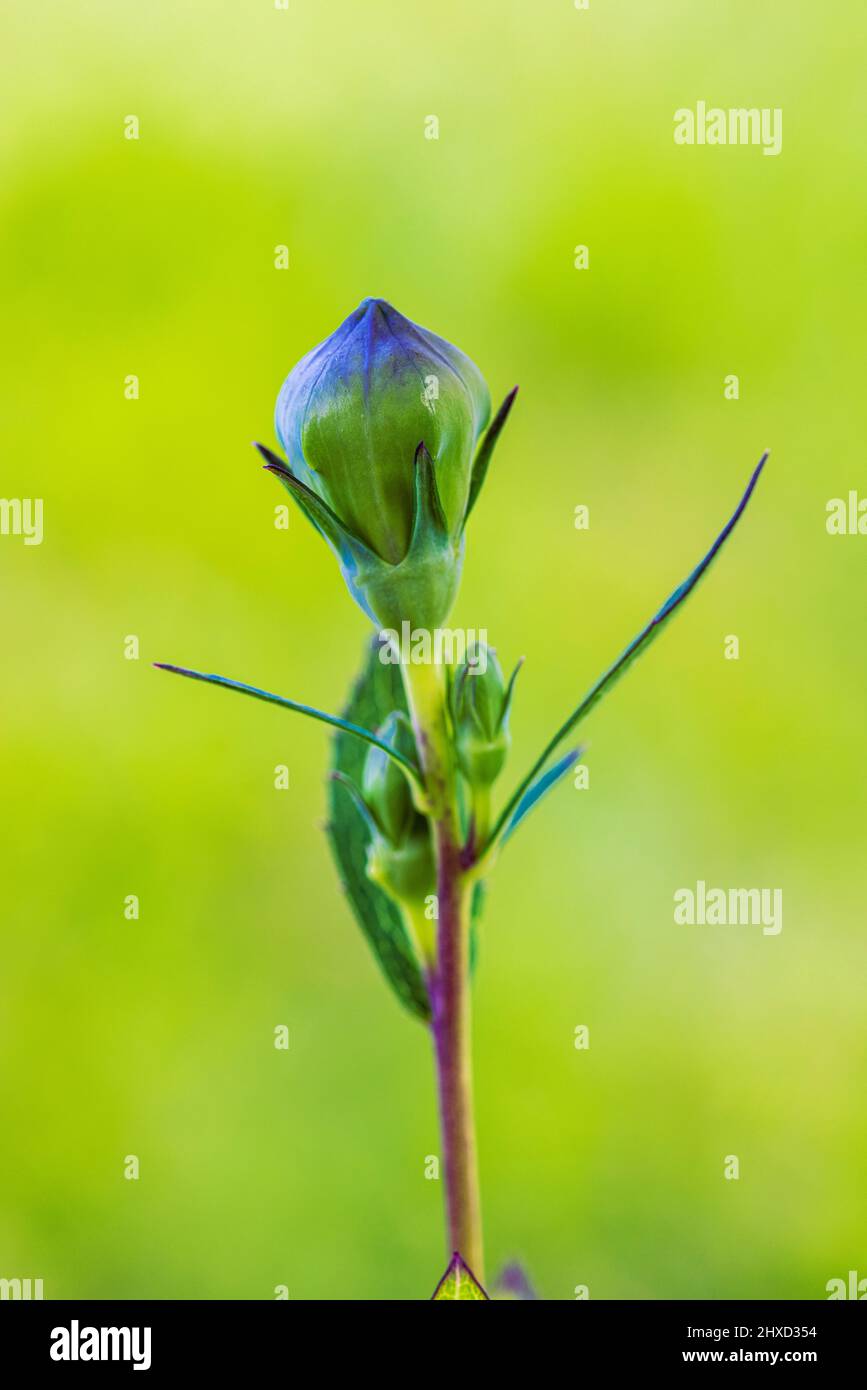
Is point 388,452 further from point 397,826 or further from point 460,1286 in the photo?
point 460,1286

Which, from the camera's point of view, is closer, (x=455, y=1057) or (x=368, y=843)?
(x=455, y=1057)

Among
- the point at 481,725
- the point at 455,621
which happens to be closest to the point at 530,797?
the point at 481,725

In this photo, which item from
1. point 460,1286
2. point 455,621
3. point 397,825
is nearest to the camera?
point 460,1286

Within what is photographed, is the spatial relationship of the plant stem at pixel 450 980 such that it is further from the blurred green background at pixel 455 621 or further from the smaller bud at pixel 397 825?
the blurred green background at pixel 455 621

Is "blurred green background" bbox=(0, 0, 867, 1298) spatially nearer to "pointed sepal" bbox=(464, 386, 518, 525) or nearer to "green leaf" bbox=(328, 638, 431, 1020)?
"green leaf" bbox=(328, 638, 431, 1020)

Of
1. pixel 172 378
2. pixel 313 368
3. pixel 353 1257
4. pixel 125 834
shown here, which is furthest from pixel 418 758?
pixel 172 378

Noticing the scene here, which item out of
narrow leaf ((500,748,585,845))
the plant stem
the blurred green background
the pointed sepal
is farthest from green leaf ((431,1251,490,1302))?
the blurred green background
